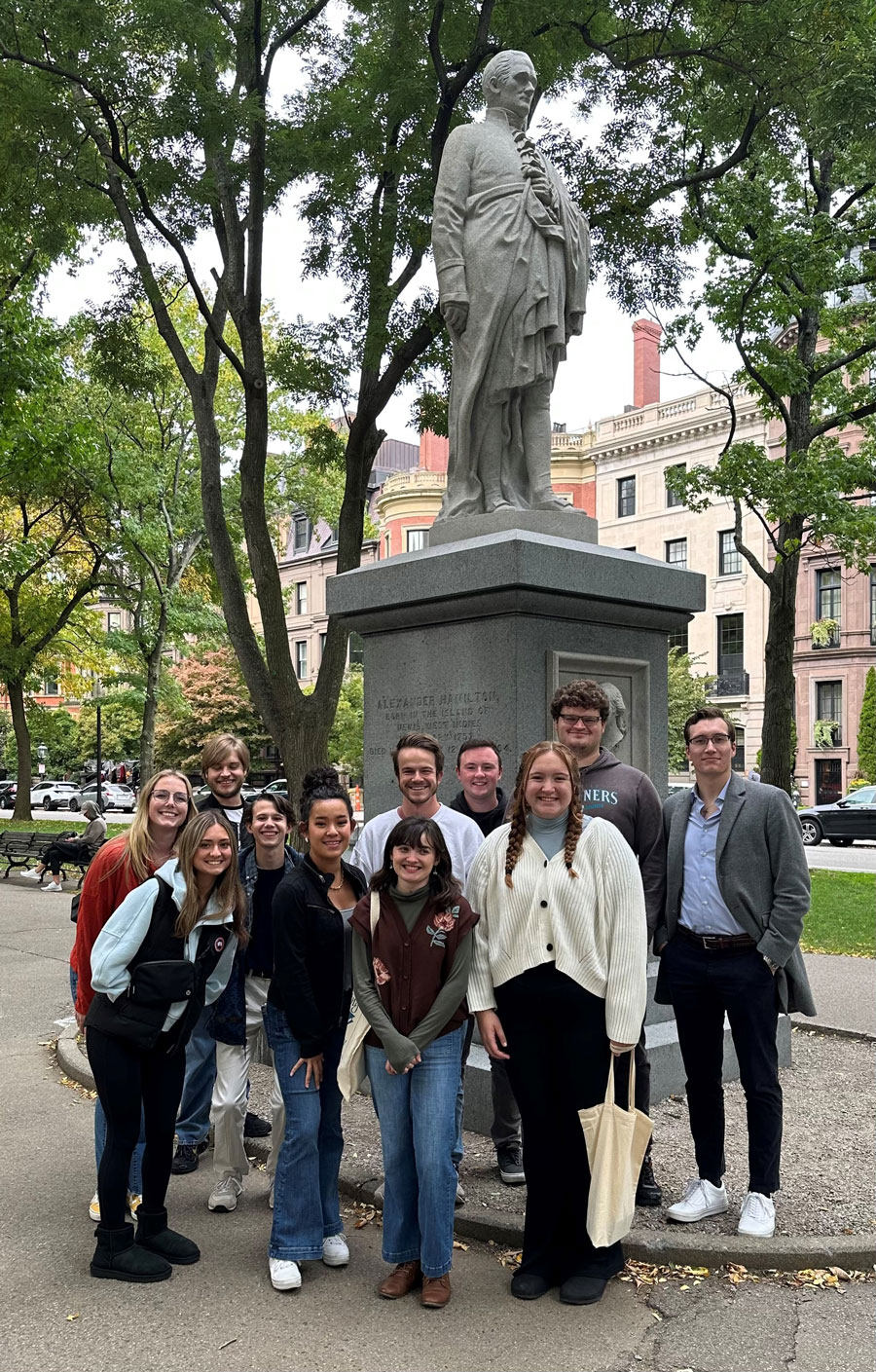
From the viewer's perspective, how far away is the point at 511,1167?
17.0ft

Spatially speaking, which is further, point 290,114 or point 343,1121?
point 290,114

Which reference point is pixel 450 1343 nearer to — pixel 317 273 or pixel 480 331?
pixel 480 331

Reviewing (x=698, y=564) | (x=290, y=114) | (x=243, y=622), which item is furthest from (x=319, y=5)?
(x=698, y=564)

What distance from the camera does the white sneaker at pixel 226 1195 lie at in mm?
5035

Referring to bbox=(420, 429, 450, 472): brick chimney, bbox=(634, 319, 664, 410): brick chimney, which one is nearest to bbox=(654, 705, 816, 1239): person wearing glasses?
bbox=(634, 319, 664, 410): brick chimney

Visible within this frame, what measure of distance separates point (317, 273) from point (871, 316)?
9797 mm

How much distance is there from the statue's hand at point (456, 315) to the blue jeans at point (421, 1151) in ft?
15.2

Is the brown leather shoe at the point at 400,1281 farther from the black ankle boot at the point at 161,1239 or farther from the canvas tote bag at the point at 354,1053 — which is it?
the black ankle boot at the point at 161,1239

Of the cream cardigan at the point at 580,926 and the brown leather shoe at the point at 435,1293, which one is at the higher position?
the cream cardigan at the point at 580,926

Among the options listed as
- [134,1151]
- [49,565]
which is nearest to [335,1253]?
[134,1151]

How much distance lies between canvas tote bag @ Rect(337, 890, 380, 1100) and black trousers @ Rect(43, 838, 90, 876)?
1561 cm

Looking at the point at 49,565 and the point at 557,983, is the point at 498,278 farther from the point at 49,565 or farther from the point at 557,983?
the point at 49,565

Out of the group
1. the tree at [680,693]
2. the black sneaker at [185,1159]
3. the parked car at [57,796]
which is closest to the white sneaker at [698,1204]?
the black sneaker at [185,1159]

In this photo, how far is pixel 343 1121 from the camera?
19.9 ft
